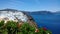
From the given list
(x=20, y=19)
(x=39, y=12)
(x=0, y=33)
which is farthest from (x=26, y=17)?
(x=0, y=33)

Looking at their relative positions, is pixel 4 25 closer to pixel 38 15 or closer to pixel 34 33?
pixel 34 33

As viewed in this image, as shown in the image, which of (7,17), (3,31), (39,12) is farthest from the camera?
(39,12)

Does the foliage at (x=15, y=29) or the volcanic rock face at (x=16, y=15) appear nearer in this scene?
the foliage at (x=15, y=29)

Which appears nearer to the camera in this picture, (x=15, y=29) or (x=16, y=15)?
(x=15, y=29)

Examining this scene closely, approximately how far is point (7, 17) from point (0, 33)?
113 cm

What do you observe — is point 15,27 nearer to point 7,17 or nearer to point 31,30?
point 31,30

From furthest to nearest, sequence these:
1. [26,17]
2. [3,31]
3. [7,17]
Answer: [26,17]
[7,17]
[3,31]

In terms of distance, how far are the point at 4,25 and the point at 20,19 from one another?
1115 mm

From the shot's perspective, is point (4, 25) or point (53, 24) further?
point (53, 24)

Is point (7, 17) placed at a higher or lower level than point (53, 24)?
higher

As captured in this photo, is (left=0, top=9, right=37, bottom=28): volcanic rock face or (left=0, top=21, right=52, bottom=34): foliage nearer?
(left=0, top=21, right=52, bottom=34): foliage

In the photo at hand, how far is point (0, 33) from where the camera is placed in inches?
111

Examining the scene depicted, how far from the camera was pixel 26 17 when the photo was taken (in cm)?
420

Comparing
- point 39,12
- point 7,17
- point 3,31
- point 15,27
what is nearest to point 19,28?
point 15,27
